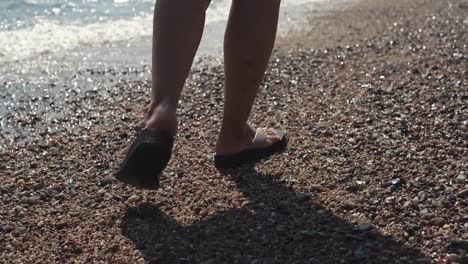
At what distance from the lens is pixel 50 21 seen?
6621 mm

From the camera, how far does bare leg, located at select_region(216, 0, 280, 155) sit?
2805 millimetres

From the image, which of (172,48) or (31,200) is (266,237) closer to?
(172,48)

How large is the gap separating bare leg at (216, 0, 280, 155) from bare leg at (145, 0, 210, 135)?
0.20m

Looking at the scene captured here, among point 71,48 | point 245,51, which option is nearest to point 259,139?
point 245,51

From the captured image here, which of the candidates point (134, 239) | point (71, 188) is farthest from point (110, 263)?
point (71, 188)

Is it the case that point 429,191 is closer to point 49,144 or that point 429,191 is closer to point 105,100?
point 49,144

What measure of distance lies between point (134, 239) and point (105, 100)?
2042 mm

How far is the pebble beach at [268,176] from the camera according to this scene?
259 cm

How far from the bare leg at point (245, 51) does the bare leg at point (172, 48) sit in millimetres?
203

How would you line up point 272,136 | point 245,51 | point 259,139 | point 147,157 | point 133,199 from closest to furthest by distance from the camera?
point 147,157 → point 245,51 → point 133,199 → point 259,139 → point 272,136

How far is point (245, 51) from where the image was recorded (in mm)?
2865

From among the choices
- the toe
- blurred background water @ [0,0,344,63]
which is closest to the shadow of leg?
the toe

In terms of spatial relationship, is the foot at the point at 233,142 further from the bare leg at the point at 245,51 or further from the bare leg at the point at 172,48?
the bare leg at the point at 172,48

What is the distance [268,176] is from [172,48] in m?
0.71
